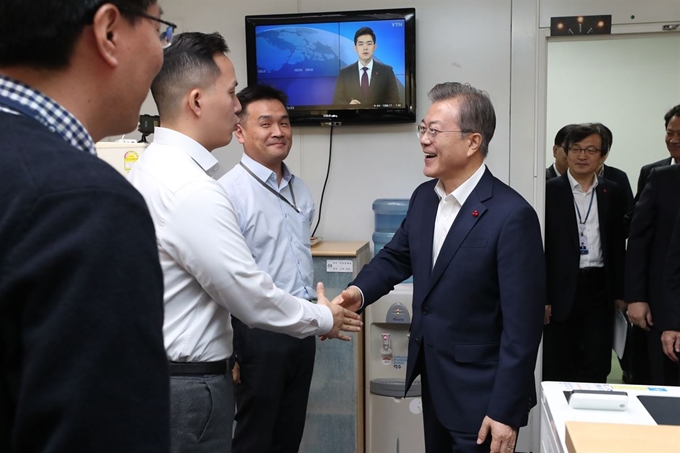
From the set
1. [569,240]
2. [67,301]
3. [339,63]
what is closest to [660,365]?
[569,240]

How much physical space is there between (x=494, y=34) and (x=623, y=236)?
1.41 metres

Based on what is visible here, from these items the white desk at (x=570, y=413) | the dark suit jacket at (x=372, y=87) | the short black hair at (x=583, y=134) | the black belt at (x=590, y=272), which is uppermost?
the dark suit jacket at (x=372, y=87)

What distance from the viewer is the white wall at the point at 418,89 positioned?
10.9ft

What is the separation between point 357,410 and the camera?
3.16m

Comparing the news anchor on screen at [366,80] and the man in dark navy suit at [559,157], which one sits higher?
the news anchor on screen at [366,80]

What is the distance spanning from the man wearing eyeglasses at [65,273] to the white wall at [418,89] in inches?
111

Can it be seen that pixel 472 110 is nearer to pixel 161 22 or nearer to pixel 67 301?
pixel 161 22

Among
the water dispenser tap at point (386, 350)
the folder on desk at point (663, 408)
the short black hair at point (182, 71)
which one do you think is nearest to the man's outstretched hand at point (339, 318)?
the short black hair at point (182, 71)

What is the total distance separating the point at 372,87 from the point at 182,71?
5.91ft

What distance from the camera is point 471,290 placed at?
191 cm

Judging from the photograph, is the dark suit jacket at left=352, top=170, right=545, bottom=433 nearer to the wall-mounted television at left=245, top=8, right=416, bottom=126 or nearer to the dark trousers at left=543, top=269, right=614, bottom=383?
the wall-mounted television at left=245, top=8, right=416, bottom=126

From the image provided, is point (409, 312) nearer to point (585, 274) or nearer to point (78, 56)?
point (585, 274)

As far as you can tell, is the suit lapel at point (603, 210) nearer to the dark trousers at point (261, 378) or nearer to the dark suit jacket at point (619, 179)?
the dark suit jacket at point (619, 179)

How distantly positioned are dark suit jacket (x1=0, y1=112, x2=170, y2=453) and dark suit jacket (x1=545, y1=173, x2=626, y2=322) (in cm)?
315
